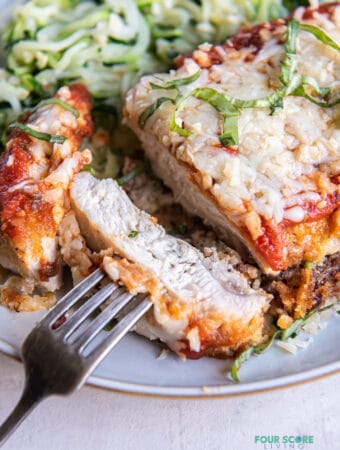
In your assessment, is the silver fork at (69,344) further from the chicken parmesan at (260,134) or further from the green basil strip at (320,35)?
the green basil strip at (320,35)

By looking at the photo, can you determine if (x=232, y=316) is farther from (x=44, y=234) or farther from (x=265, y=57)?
(x=265, y=57)

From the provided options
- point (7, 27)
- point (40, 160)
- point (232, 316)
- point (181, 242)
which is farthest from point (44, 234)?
point (7, 27)

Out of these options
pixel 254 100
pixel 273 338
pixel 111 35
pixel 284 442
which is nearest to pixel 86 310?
pixel 273 338

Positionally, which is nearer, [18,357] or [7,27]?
[18,357]

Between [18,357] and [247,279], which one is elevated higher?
[18,357]

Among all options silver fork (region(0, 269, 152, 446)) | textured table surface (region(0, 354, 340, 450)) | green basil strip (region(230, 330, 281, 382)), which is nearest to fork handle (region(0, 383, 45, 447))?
silver fork (region(0, 269, 152, 446))

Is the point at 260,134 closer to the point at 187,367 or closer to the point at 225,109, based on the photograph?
the point at 225,109

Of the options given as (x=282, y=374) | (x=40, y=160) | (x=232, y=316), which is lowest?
(x=282, y=374)
